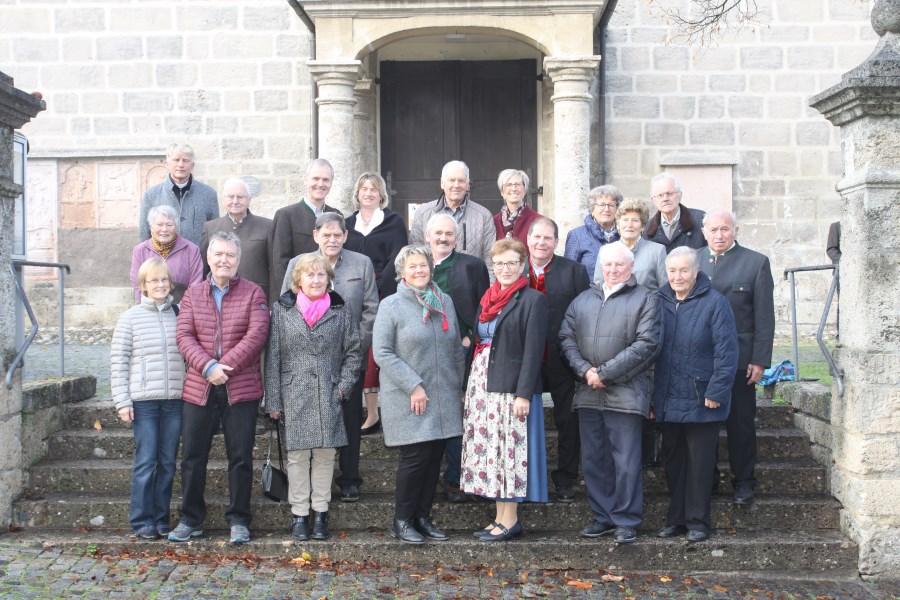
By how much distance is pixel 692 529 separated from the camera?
19.5 feet

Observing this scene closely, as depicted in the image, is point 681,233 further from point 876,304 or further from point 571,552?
point 571,552

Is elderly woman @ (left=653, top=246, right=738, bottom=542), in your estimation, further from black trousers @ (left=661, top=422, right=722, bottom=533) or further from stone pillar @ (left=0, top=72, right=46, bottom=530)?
stone pillar @ (left=0, top=72, right=46, bottom=530)

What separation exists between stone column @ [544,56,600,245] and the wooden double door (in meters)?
1.91

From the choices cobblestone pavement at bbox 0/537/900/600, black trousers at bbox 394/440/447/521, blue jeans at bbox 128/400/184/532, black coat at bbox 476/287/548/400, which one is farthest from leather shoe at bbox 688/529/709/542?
blue jeans at bbox 128/400/184/532

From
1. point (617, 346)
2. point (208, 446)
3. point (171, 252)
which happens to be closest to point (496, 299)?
point (617, 346)

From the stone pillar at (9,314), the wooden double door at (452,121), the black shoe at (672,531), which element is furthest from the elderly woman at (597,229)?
the wooden double door at (452,121)

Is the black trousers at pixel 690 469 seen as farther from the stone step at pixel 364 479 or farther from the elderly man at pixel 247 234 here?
the elderly man at pixel 247 234

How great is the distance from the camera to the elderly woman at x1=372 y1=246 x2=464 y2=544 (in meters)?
5.81

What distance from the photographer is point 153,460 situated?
6.01m

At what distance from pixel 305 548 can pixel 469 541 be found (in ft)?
3.12

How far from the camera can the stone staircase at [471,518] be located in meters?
5.87

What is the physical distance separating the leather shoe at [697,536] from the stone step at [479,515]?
328mm

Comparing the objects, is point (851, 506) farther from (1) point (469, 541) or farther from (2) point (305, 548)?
(2) point (305, 548)

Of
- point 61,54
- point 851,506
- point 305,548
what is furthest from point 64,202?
point 851,506
